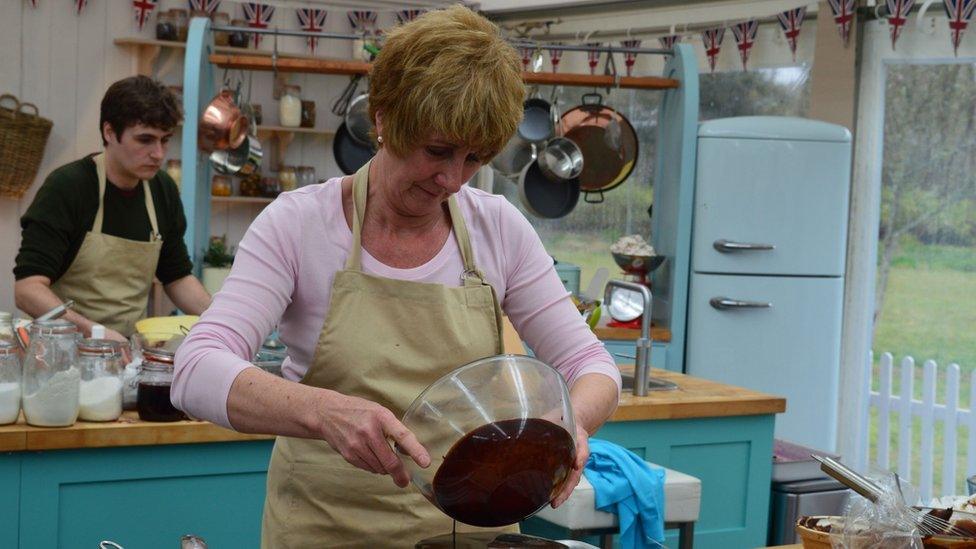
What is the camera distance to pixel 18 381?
2.58 m

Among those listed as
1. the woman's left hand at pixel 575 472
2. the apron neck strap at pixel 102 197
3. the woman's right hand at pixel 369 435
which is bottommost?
the woman's left hand at pixel 575 472

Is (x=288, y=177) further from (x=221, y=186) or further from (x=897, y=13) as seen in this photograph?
(x=897, y=13)

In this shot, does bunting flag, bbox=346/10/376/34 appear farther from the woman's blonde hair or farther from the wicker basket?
the woman's blonde hair

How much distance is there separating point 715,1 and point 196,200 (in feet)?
9.03

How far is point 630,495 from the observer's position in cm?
279

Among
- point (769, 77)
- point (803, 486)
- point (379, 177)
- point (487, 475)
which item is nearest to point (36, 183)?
point (769, 77)

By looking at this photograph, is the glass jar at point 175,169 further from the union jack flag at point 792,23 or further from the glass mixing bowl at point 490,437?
the glass mixing bowl at point 490,437

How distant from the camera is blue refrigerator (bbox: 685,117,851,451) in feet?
16.6

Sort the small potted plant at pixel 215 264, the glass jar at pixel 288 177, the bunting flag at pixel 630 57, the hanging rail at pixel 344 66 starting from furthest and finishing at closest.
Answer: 1. the glass jar at pixel 288 177
2. the bunting flag at pixel 630 57
3. the small potted plant at pixel 215 264
4. the hanging rail at pixel 344 66

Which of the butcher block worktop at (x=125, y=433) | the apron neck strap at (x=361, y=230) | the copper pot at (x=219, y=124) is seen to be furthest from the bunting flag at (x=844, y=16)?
the apron neck strap at (x=361, y=230)

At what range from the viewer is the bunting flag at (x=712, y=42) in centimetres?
575

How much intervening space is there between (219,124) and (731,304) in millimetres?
2336

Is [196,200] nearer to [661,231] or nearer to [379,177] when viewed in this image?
[661,231]

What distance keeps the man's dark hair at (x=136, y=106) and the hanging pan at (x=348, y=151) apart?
5.33 ft
